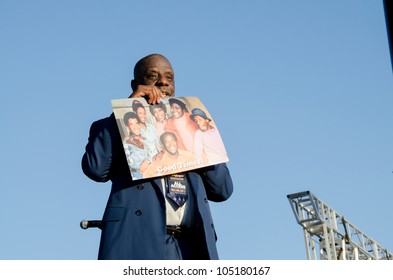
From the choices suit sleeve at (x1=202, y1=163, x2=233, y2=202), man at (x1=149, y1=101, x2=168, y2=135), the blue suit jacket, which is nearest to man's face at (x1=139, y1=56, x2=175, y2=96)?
man at (x1=149, y1=101, x2=168, y2=135)

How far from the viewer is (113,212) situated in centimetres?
443

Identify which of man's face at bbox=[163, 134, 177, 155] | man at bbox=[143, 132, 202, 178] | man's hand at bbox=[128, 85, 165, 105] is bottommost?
man at bbox=[143, 132, 202, 178]

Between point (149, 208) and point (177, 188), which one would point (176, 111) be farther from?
point (149, 208)

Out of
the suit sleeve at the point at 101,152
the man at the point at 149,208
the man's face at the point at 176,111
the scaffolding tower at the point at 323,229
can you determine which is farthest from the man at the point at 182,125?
the scaffolding tower at the point at 323,229

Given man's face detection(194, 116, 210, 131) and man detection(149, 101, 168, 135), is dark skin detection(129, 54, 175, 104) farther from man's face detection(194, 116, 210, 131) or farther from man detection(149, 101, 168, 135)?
man's face detection(194, 116, 210, 131)

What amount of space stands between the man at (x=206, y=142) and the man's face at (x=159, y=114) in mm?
188

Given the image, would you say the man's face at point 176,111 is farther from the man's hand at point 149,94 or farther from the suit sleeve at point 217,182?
the suit sleeve at point 217,182

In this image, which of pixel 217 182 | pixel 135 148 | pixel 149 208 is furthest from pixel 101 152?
pixel 217 182

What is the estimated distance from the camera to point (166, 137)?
463 cm

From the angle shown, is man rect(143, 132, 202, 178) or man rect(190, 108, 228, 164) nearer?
man rect(143, 132, 202, 178)

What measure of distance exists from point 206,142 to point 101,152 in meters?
0.64

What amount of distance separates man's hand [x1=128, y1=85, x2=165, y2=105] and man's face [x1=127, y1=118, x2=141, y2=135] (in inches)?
7.5

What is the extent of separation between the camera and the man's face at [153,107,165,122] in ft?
15.4
